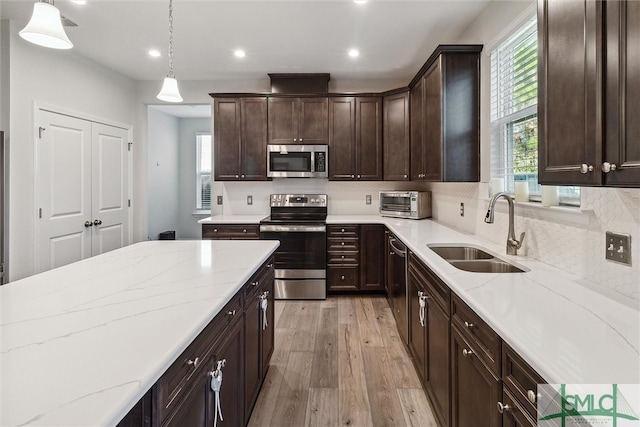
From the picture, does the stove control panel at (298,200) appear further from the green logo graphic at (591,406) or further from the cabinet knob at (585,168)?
the green logo graphic at (591,406)

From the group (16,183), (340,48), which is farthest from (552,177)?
(16,183)

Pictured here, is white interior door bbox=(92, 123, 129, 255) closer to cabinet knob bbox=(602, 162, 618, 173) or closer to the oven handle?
the oven handle

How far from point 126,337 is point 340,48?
3589 mm

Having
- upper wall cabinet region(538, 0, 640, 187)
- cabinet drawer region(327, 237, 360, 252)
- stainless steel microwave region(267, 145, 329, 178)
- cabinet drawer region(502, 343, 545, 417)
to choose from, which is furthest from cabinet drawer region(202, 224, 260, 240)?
cabinet drawer region(502, 343, 545, 417)

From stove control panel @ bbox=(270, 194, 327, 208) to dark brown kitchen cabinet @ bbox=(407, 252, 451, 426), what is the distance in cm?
231

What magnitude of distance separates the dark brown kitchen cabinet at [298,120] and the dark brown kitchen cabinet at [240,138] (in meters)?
0.13

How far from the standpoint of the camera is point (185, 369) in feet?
3.43

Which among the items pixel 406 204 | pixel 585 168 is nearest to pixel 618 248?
pixel 585 168

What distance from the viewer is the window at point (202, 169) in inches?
299

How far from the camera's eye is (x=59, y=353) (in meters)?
0.86

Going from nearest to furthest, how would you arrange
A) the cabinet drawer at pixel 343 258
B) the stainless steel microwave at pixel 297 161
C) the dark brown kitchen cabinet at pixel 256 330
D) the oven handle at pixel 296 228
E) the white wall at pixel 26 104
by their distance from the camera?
the dark brown kitchen cabinet at pixel 256 330, the white wall at pixel 26 104, the oven handle at pixel 296 228, the cabinet drawer at pixel 343 258, the stainless steel microwave at pixel 297 161

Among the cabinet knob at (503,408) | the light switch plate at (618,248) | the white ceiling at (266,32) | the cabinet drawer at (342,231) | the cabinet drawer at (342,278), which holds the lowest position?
the cabinet drawer at (342,278)

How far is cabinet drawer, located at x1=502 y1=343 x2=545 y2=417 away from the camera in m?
0.92

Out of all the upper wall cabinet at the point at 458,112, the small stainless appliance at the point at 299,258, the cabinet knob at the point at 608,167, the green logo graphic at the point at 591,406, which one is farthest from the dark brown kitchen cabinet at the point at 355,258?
the green logo graphic at the point at 591,406
